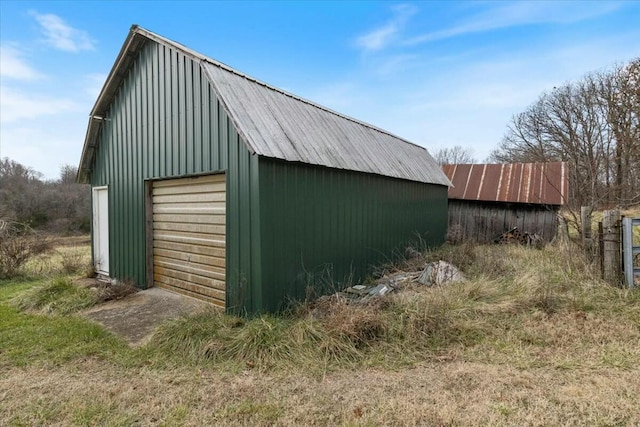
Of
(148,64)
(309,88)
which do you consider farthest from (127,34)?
(309,88)

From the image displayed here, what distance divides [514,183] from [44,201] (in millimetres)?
34790

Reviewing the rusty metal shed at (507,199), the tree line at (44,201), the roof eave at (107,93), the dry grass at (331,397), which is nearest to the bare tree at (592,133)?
the rusty metal shed at (507,199)

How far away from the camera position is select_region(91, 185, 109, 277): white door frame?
8352mm

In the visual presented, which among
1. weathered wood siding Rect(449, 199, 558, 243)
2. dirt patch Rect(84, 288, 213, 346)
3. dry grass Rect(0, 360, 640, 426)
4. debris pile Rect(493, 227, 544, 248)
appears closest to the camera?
dry grass Rect(0, 360, 640, 426)

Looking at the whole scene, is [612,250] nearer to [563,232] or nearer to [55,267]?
[563,232]

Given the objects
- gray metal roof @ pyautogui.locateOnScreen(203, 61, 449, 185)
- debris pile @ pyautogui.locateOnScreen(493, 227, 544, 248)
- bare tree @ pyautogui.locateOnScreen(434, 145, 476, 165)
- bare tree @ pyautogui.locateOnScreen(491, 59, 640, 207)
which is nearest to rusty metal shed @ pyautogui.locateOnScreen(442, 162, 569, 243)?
debris pile @ pyautogui.locateOnScreen(493, 227, 544, 248)

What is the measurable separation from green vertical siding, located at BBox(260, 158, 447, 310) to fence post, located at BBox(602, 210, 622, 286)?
13.8 feet

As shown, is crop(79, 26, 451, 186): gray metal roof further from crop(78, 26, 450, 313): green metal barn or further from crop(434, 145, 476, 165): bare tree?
crop(434, 145, 476, 165): bare tree

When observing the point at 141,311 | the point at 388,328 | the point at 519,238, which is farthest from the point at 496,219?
the point at 141,311

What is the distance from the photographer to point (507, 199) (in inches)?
510

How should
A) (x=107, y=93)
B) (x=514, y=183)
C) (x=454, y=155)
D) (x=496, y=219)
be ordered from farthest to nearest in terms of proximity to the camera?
(x=454, y=155) → (x=514, y=183) → (x=496, y=219) → (x=107, y=93)

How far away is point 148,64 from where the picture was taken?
22.5 ft

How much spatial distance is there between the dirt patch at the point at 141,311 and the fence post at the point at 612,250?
691 centimetres

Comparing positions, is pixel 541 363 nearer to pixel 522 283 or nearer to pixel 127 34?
pixel 522 283
